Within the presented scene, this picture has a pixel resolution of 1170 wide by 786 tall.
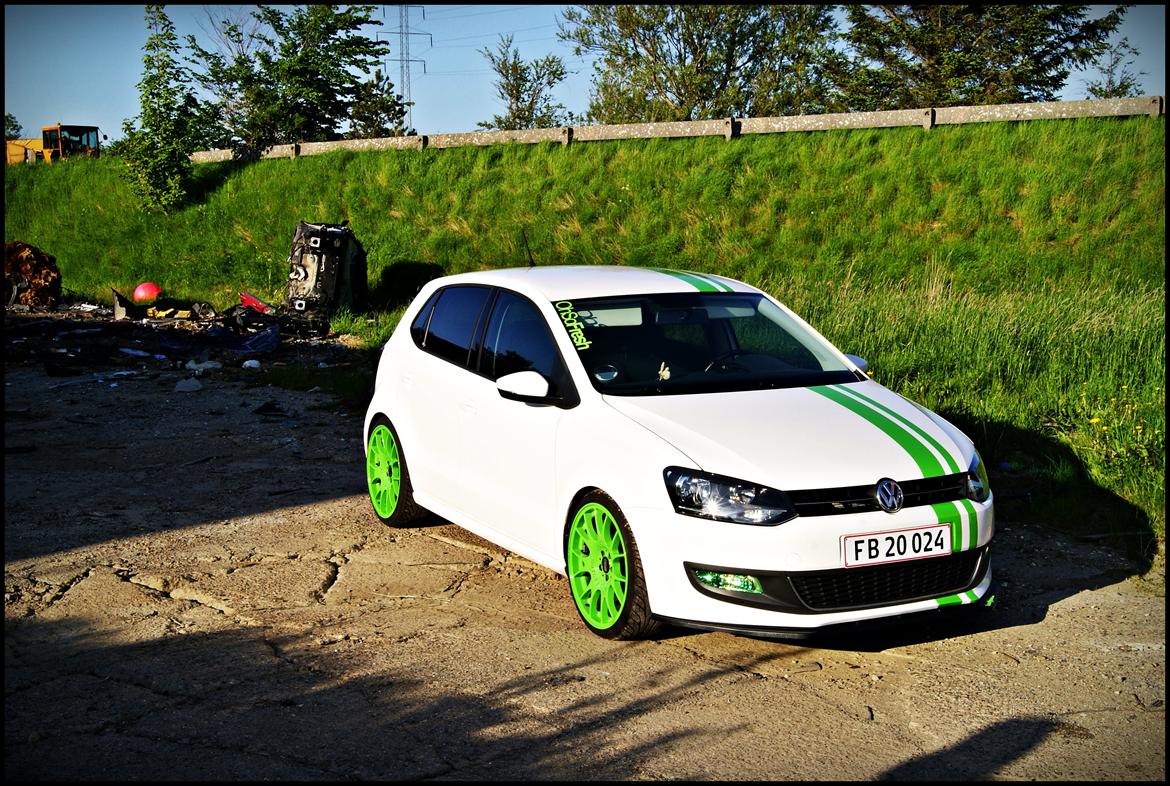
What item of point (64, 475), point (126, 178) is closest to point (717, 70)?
point (126, 178)

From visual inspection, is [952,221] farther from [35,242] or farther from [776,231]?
[35,242]

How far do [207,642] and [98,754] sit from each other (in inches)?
51.1

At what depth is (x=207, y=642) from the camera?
213 inches

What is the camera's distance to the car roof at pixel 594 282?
21.1 ft

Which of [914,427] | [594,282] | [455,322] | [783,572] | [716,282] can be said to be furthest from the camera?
[455,322]

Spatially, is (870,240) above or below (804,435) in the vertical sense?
above

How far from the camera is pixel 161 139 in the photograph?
30953mm

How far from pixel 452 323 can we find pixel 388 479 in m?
1.19

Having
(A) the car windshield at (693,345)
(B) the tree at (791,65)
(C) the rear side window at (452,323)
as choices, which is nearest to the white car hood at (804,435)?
(A) the car windshield at (693,345)

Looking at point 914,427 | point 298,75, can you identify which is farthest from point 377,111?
point 914,427

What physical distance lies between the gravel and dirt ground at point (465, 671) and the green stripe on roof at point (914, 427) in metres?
0.81

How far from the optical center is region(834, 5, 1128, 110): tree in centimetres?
3722

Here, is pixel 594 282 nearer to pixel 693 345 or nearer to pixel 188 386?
pixel 693 345

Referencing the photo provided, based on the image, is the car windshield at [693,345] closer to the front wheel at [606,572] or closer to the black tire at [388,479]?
the front wheel at [606,572]
